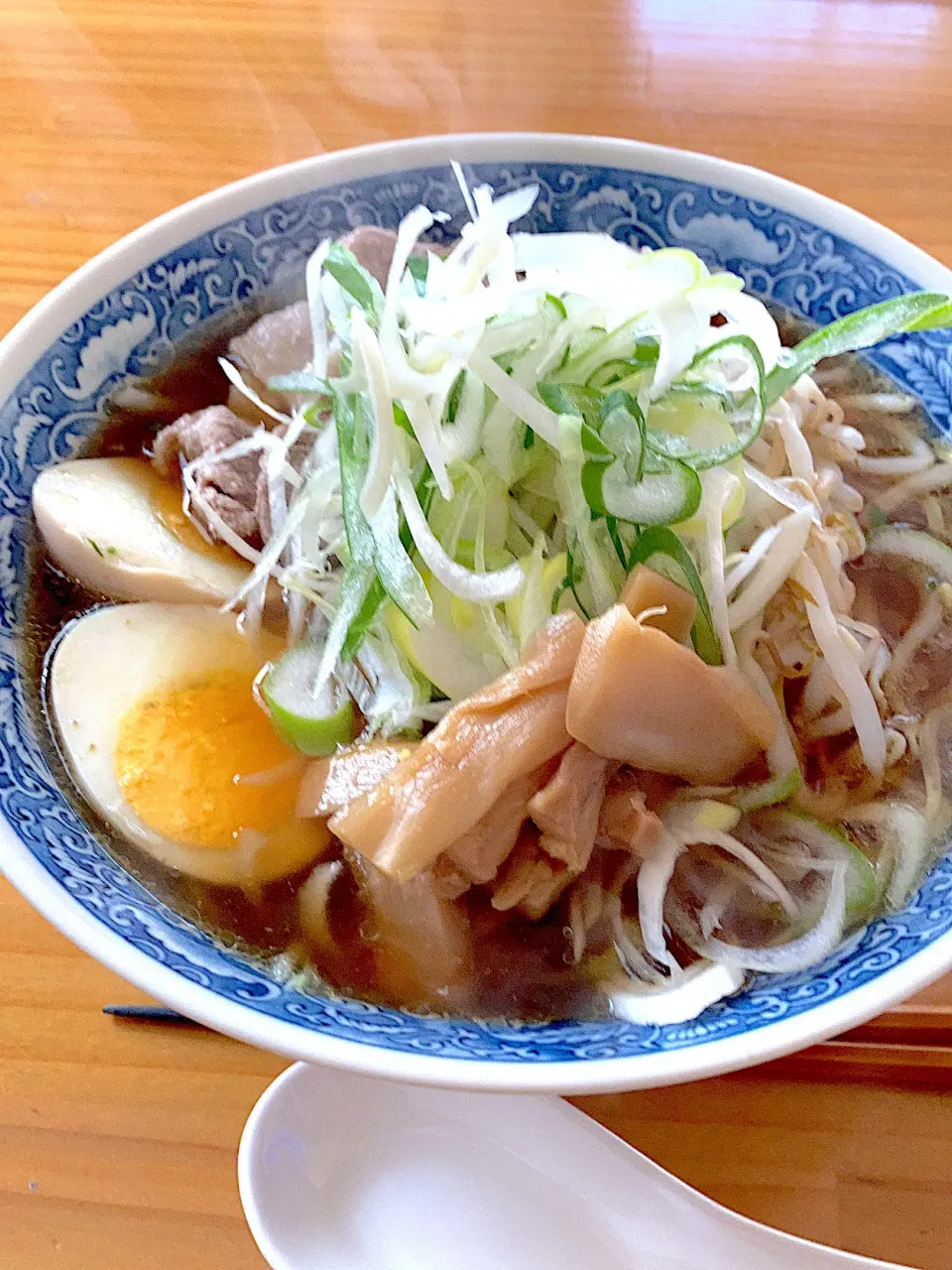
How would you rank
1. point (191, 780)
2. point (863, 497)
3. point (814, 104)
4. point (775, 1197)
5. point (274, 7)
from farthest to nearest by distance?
point (274, 7) → point (814, 104) → point (863, 497) → point (191, 780) → point (775, 1197)

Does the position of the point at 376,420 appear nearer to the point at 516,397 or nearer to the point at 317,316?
the point at 516,397

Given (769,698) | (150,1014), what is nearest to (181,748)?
(150,1014)

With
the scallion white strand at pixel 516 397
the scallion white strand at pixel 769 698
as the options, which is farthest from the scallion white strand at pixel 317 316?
the scallion white strand at pixel 769 698

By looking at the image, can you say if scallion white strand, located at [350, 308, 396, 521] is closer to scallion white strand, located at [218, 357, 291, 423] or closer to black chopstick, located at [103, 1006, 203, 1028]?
scallion white strand, located at [218, 357, 291, 423]

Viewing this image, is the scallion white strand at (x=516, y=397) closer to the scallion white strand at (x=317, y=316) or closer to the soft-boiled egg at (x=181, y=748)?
the scallion white strand at (x=317, y=316)

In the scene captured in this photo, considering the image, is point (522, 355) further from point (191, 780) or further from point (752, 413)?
point (191, 780)

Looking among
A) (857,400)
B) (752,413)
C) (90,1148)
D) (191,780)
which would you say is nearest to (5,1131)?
(90,1148)

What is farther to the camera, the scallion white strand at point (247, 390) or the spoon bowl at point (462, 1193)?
the scallion white strand at point (247, 390)
